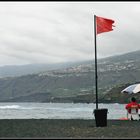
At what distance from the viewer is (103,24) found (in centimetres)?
2702

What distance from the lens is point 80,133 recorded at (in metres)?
22.1

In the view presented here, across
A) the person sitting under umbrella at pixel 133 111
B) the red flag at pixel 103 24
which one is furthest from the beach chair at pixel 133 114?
the red flag at pixel 103 24

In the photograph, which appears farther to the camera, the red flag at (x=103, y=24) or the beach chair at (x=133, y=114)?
the beach chair at (x=133, y=114)

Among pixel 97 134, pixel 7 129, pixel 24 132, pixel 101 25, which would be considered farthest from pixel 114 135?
pixel 101 25

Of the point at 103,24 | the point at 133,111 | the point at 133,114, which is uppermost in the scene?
the point at 103,24

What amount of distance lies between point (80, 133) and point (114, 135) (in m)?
1.77

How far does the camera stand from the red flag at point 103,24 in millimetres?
26875

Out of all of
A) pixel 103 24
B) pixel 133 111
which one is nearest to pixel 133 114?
pixel 133 111

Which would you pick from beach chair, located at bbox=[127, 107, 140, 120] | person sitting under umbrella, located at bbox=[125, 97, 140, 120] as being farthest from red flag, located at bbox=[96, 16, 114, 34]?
beach chair, located at bbox=[127, 107, 140, 120]

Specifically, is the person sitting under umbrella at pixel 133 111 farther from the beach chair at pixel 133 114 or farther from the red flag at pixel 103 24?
the red flag at pixel 103 24

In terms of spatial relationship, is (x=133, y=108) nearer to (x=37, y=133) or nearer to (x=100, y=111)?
(x=100, y=111)

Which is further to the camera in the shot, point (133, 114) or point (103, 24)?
point (133, 114)

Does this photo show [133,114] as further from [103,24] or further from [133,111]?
[103,24]

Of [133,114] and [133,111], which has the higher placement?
[133,111]
